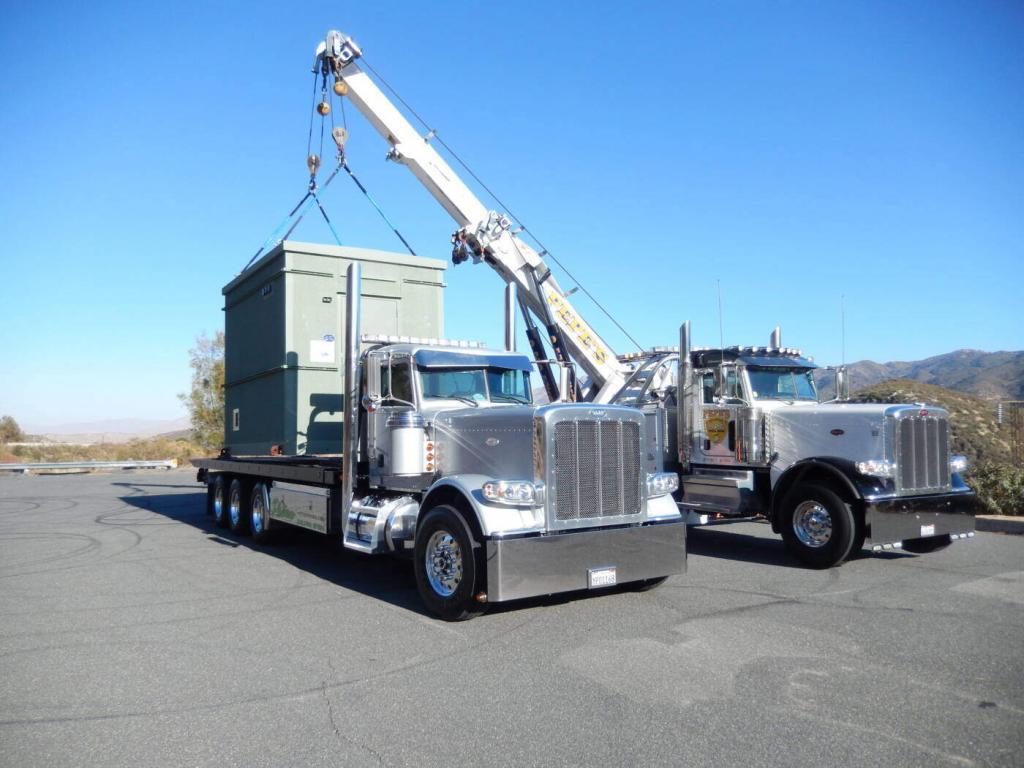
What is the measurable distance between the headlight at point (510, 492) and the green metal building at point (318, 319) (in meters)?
4.27

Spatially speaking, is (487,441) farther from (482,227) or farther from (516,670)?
(482,227)

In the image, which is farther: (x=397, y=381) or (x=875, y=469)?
(x=875, y=469)

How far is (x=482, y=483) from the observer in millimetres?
6941

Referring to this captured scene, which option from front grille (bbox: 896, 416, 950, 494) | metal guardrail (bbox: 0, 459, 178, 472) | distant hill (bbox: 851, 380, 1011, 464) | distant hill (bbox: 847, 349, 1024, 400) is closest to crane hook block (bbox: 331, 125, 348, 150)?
front grille (bbox: 896, 416, 950, 494)

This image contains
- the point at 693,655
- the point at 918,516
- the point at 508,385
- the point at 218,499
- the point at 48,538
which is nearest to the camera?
the point at 693,655

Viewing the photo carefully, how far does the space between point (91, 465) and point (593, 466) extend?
113 feet

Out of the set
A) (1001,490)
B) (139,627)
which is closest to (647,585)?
(139,627)

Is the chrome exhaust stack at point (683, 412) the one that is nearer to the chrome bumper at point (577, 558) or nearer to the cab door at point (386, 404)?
the chrome bumper at point (577, 558)

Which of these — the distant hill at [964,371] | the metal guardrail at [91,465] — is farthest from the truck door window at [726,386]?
the distant hill at [964,371]

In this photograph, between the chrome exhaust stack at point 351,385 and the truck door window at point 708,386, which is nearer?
the chrome exhaust stack at point 351,385

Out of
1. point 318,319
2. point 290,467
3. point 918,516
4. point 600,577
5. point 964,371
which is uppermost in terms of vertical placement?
point 964,371

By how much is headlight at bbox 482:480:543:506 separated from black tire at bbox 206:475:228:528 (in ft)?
26.5

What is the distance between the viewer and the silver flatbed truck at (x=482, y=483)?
666 cm

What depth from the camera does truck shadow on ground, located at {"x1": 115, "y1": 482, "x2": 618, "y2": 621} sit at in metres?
7.71
